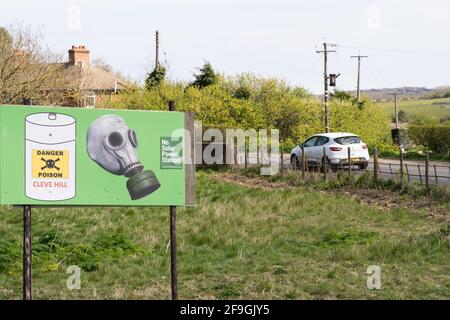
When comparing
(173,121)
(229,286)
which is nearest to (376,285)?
(229,286)

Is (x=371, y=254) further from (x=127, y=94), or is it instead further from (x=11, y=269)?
(x=127, y=94)

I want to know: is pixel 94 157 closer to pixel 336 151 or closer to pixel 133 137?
pixel 133 137

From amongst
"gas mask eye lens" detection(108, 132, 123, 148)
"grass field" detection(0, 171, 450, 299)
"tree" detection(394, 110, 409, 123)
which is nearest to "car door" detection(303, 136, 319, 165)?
"grass field" detection(0, 171, 450, 299)

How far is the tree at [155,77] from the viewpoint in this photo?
140 ft

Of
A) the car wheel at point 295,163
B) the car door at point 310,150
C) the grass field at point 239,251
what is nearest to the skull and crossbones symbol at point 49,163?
the grass field at point 239,251

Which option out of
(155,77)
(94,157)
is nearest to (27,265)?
(94,157)

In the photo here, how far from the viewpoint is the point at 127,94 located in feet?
134

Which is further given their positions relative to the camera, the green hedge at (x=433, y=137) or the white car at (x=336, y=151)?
the green hedge at (x=433, y=137)

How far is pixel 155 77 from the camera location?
44531 millimetres

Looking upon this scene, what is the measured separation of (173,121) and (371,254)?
416 cm

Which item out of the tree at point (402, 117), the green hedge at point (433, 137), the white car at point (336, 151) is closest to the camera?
the white car at point (336, 151)

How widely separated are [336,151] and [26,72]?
36.6 ft

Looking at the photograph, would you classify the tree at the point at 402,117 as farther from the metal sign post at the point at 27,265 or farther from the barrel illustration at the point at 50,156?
the metal sign post at the point at 27,265

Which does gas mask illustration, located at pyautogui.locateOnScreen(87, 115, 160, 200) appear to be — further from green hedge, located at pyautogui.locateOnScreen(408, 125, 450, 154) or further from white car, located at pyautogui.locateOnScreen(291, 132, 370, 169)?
green hedge, located at pyautogui.locateOnScreen(408, 125, 450, 154)
